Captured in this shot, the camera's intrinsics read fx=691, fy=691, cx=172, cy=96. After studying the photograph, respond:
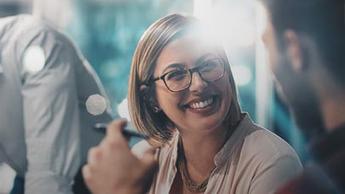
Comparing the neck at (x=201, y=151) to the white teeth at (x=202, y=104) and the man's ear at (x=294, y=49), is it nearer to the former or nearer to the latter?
the white teeth at (x=202, y=104)

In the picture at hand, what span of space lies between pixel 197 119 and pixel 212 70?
0.48 ft

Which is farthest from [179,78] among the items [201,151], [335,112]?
[335,112]

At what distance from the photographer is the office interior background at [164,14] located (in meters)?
1.98

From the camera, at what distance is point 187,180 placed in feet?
6.59

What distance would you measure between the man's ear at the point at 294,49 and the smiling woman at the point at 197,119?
0.61 feet

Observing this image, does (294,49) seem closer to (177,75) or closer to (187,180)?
(177,75)

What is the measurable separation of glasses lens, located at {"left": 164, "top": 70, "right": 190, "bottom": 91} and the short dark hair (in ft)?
0.99

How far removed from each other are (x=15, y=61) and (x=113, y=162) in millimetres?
409

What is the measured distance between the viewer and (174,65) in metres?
1.93

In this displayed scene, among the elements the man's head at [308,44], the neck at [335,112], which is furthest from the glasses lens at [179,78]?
the neck at [335,112]

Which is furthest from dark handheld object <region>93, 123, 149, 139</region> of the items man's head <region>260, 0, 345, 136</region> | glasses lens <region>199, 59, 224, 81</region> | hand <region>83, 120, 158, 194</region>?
man's head <region>260, 0, 345, 136</region>

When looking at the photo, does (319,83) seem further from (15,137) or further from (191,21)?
(15,137)

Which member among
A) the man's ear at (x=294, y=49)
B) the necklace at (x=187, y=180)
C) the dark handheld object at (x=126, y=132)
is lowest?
the necklace at (x=187, y=180)

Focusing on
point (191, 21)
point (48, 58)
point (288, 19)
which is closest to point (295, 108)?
point (288, 19)
